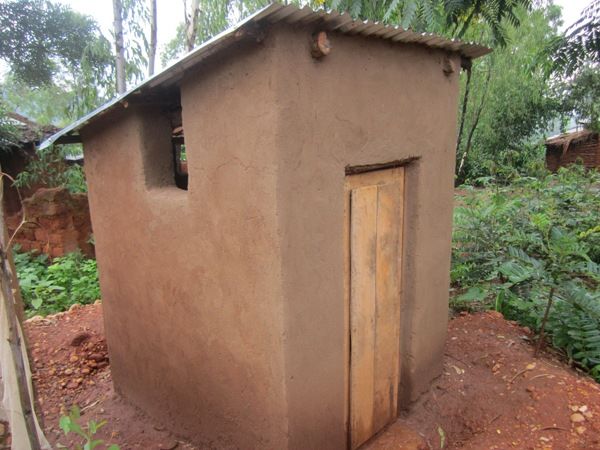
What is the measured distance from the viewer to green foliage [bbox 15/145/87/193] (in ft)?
31.7

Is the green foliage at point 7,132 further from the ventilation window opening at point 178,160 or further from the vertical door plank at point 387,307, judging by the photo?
the vertical door plank at point 387,307

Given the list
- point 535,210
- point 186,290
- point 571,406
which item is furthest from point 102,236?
point 535,210

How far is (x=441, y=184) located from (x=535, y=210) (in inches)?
202

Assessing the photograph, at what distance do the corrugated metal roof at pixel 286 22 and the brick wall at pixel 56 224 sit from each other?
5972mm

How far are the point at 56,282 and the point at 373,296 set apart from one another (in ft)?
20.8

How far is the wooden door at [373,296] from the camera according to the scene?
2.93m

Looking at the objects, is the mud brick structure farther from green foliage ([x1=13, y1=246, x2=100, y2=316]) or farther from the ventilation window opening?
green foliage ([x1=13, y1=246, x2=100, y2=316])

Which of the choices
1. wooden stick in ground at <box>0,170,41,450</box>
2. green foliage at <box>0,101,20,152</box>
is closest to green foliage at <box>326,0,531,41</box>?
wooden stick in ground at <box>0,170,41,450</box>

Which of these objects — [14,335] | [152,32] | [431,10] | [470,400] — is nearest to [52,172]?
[152,32]

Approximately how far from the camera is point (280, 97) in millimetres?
2248

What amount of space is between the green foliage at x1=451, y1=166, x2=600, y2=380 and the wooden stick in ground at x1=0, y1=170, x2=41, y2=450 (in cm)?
401

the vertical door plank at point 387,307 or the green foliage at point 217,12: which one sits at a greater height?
the green foliage at point 217,12

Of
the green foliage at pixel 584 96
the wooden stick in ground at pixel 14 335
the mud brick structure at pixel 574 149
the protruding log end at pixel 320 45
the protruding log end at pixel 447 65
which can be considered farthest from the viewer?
the mud brick structure at pixel 574 149

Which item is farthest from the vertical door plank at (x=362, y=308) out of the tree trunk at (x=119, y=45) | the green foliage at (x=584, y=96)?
the green foliage at (x=584, y=96)
